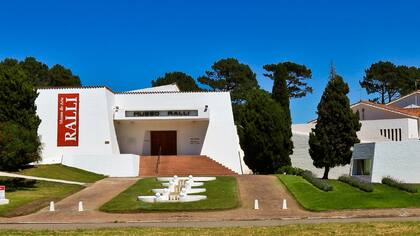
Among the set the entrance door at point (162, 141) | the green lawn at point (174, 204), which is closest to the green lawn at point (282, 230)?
the green lawn at point (174, 204)

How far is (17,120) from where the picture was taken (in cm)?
2834

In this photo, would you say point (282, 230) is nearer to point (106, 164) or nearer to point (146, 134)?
point (106, 164)

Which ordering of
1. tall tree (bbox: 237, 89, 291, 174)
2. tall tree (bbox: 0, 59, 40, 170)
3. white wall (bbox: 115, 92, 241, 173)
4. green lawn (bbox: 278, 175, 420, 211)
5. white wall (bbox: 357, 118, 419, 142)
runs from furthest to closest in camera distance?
white wall (bbox: 357, 118, 419, 142)
white wall (bbox: 115, 92, 241, 173)
tall tree (bbox: 237, 89, 291, 174)
tall tree (bbox: 0, 59, 40, 170)
green lawn (bbox: 278, 175, 420, 211)

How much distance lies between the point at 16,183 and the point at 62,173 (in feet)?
16.9

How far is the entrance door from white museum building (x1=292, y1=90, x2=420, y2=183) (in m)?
9.42

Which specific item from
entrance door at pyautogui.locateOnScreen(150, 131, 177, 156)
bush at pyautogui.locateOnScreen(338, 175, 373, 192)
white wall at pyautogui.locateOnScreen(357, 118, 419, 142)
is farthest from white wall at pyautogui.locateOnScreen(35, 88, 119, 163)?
white wall at pyautogui.locateOnScreen(357, 118, 419, 142)

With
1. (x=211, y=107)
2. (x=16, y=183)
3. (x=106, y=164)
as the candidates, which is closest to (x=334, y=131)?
(x=211, y=107)

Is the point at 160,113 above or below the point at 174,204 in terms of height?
above

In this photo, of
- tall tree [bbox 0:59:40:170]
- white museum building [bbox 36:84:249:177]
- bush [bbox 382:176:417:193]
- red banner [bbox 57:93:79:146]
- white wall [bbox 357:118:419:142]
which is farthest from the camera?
white wall [bbox 357:118:419:142]

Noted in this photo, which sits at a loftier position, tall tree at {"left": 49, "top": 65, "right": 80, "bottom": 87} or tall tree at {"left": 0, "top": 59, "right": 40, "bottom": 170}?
tall tree at {"left": 49, "top": 65, "right": 80, "bottom": 87}

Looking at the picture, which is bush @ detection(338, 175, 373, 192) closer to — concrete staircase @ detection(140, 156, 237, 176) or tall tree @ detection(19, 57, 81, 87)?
concrete staircase @ detection(140, 156, 237, 176)

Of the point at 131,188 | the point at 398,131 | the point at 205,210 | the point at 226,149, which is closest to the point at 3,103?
the point at 131,188

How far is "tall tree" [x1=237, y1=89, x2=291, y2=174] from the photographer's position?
37.3m

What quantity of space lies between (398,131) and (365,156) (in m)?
15.8
